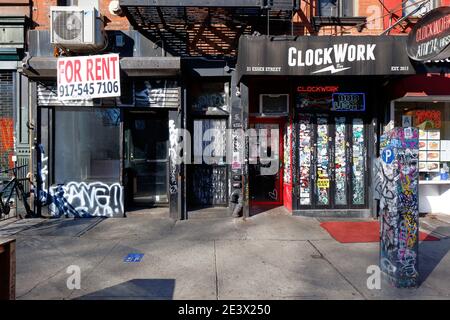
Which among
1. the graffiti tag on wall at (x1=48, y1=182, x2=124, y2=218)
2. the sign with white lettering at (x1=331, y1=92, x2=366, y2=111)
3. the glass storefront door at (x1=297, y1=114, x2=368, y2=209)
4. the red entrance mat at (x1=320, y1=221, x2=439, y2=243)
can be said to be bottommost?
the red entrance mat at (x1=320, y1=221, x2=439, y2=243)

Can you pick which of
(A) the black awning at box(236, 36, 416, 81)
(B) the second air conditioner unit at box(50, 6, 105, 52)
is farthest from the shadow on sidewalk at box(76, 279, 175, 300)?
(B) the second air conditioner unit at box(50, 6, 105, 52)

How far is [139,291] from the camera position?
14.9ft

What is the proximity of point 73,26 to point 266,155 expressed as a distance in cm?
579

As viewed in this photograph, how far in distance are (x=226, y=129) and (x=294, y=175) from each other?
2.14 metres

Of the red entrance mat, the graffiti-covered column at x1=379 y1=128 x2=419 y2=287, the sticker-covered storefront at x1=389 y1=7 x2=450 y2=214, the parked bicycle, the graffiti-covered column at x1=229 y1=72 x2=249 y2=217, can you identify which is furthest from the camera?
the graffiti-covered column at x1=229 y1=72 x2=249 y2=217

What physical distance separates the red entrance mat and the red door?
213 centimetres

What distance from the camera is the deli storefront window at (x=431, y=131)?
29.3 ft

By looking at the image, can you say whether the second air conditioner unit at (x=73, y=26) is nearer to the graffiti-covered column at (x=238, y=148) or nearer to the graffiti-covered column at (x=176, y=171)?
the graffiti-covered column at (x=176, y=171)

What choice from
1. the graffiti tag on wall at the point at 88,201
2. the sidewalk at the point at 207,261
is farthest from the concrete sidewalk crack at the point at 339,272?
the graffiti tag on wall at the point at 88,201

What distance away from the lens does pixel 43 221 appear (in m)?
8.18

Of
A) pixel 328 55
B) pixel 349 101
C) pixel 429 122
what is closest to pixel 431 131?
pixel 429 122

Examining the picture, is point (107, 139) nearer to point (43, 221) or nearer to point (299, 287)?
point (43, 221)

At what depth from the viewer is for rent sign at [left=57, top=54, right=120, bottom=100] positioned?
7.95 m

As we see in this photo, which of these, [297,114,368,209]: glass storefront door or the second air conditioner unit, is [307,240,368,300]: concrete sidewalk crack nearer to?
[297,114,368,209]: glass storefront door
